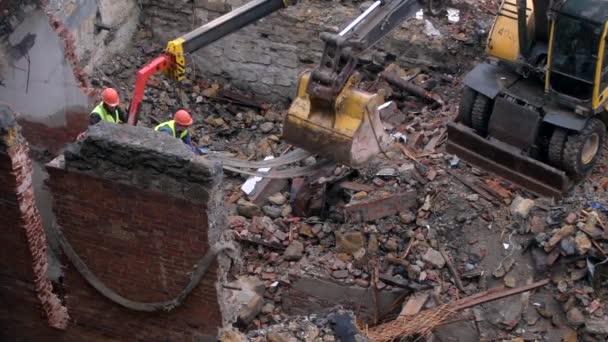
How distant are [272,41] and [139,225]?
7.54m

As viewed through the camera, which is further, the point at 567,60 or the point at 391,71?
the point at 391,71

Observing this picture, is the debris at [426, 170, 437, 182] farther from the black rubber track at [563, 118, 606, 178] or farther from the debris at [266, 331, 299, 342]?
the debris at [266, 331, 299, 342]

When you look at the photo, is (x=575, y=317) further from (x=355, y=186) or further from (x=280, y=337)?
(x=280, y=337)

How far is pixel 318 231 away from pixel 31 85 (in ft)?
12.2

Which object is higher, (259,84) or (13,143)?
(13,143)

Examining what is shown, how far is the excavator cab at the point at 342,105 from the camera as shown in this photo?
915cm

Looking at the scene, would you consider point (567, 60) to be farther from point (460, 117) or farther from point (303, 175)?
point (303, 175)

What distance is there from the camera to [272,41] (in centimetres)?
1429

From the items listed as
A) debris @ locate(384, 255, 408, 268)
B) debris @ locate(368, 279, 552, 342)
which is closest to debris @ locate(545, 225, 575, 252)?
debris @ locate(368, 279, 552, 342)

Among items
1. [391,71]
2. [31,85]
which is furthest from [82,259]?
[391,71]

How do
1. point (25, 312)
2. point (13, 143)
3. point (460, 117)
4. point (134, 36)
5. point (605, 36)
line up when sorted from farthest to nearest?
point (134, 36) < point (460, 117) < point (605, 36) < point (25, 312) < point (13, 143)

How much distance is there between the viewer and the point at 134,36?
48.7 ft

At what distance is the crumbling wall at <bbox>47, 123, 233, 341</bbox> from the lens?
6.87 m

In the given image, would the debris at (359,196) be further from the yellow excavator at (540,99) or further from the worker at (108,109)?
the worker at (108,109)
